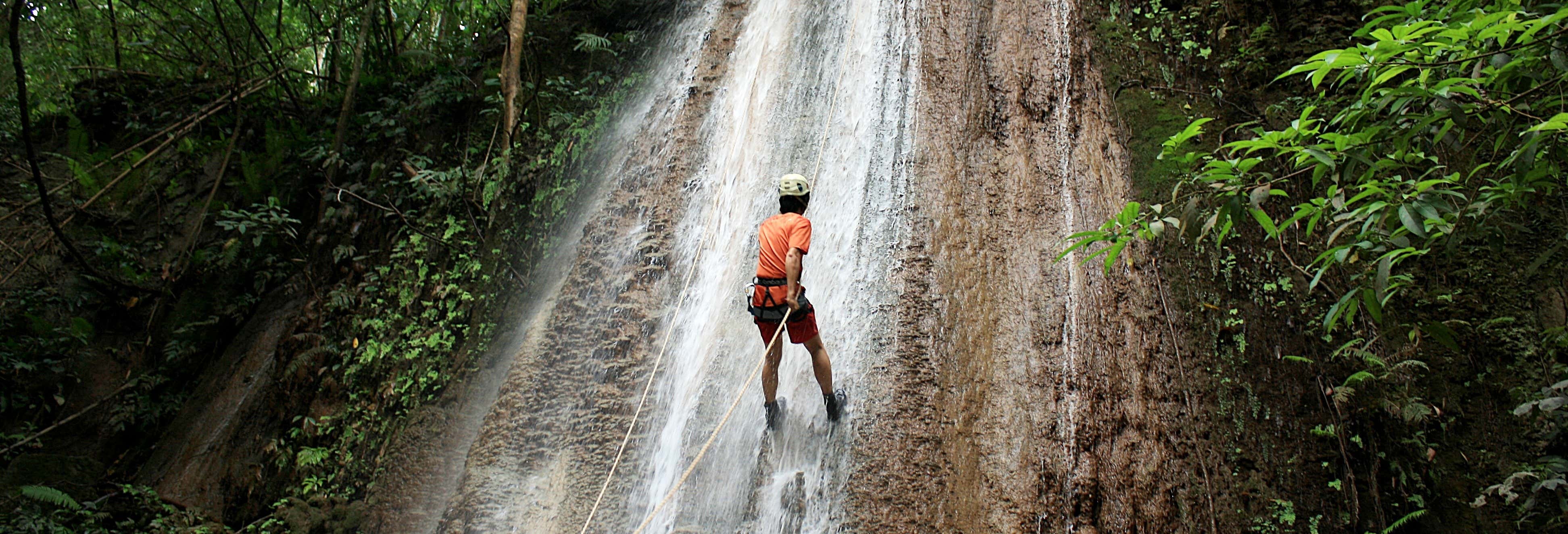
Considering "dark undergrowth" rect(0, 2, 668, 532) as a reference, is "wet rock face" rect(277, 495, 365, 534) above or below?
below

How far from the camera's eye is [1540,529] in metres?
4.04

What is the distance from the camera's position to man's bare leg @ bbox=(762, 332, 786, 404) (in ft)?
14.4

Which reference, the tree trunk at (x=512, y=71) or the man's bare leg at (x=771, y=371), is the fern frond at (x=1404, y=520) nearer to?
the man's bare leg at (x=771, y=371)

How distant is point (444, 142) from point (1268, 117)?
24.8ft

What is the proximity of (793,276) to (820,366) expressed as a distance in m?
0.70

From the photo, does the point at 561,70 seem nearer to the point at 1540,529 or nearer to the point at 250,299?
the point at 250,299

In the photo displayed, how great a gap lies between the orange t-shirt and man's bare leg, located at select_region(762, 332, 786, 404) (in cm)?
28

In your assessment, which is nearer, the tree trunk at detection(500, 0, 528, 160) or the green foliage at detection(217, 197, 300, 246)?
the green foliage at detection(217, 197, 300, 246)

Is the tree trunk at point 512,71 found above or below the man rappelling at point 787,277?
above

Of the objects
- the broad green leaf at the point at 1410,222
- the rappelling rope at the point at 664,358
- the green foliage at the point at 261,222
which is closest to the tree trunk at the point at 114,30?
the green foliage at the point at 261,222

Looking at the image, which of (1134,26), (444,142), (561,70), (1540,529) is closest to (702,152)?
(561,70)

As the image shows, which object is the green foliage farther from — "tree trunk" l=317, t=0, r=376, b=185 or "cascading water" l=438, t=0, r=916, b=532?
"cascading water" l=438, t=0, r=916, b=532

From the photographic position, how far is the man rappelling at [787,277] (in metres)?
4.06

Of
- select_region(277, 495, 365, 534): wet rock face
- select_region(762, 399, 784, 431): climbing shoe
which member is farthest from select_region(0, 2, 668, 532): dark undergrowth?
select_region(762, 399, 784, 431): climbing shoe
